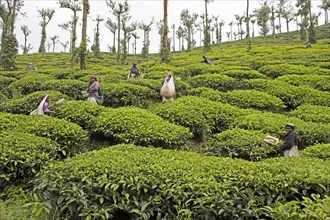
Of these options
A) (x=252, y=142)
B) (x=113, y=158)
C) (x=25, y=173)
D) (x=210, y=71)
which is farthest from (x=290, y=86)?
(x=25, y=173)

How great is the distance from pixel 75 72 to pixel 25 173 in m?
12.0

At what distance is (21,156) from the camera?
17.7 ft

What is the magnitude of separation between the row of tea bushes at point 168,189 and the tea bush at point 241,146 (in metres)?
2.08

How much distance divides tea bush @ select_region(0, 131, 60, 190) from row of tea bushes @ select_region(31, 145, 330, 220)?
1.99ft

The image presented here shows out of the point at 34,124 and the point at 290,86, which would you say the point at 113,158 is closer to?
the point at 34,124

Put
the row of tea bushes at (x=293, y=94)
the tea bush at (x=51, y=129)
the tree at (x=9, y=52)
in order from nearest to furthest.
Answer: the tea bush at (x=51, y=129), the row of tea bushes at (x=293, y=94), the tree at (x=9, y=52)

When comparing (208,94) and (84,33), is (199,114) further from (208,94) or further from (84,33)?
(84,33)

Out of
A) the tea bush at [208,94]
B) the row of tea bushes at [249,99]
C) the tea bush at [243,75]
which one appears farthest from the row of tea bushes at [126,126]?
the tea bush at [243,75]

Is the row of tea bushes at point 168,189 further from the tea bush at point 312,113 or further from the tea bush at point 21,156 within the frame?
the tea bush at point 312,113

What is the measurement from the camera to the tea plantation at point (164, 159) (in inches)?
168

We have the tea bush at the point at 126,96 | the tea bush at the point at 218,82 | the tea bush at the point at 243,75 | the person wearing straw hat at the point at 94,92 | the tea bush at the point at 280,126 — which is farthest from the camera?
the tea bush at the point at 243,75

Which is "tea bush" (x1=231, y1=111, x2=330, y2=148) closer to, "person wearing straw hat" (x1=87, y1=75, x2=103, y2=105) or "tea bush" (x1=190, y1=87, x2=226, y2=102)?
"tea bush" (x1=190, y1=87, x2=226, y2=102)

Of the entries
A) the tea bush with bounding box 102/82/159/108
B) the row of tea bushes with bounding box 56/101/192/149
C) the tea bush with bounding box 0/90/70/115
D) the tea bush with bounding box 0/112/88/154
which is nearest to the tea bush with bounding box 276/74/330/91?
the tea bush with bounding box 102/82/159/108

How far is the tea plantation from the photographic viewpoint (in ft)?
14.0
